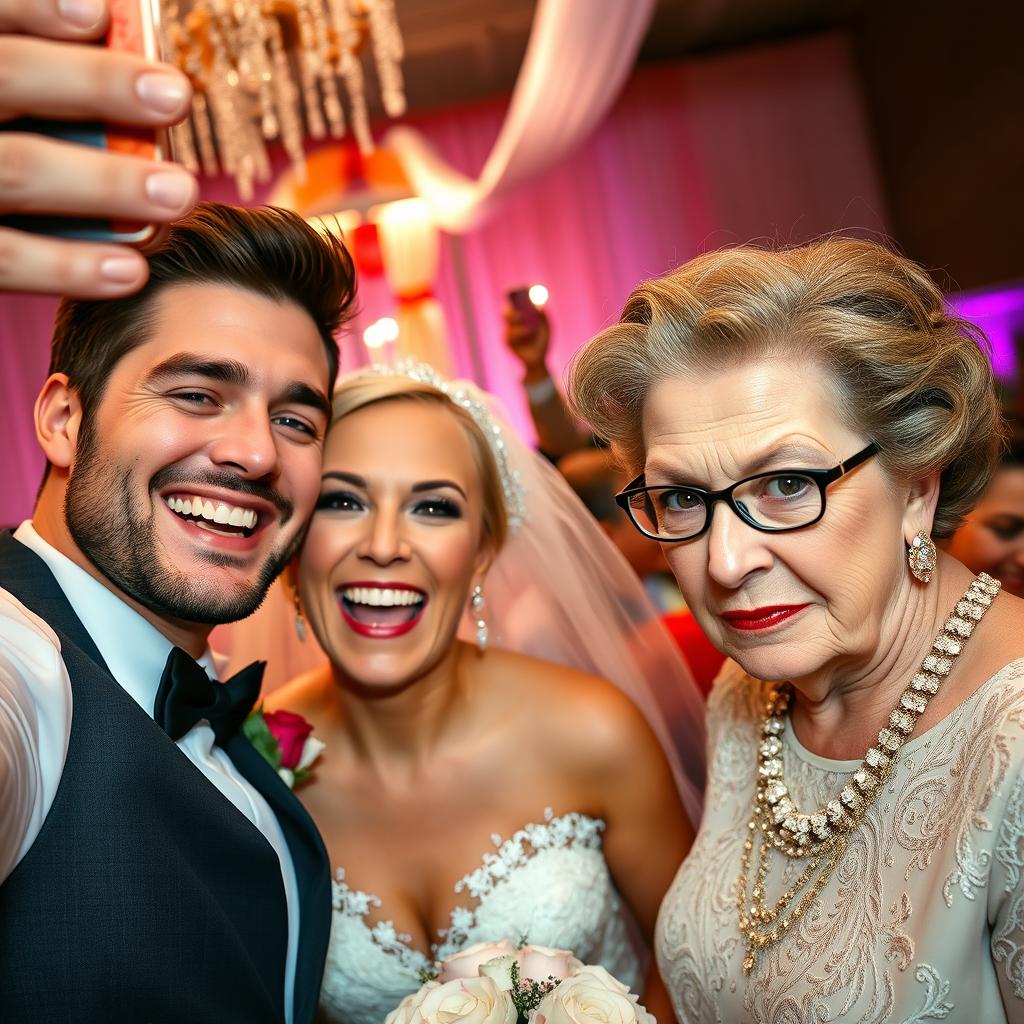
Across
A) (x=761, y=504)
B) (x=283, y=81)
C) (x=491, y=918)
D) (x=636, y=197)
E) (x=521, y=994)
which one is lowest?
(x=491, y=918)

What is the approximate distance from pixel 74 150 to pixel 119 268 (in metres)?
0.10

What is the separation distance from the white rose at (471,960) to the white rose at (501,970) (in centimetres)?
3

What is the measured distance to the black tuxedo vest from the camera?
1340mm

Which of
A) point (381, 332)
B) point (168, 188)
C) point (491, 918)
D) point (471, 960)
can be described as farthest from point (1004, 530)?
point (381, 332)

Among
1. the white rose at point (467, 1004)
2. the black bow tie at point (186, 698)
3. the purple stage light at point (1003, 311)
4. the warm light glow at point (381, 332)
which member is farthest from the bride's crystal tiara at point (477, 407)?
the purple stage light at point (1003, 311)

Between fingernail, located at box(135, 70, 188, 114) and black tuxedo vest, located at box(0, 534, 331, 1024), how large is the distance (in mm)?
908

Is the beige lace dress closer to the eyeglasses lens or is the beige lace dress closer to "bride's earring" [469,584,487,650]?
the eyeglasses lens

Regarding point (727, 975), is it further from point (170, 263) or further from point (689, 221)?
point (689, 221)

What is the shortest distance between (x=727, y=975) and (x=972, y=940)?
0.50 m

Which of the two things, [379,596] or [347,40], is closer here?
[379,596]

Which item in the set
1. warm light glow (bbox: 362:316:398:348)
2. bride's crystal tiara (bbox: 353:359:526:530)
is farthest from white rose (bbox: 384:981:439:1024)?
warm light glow (bbox: 362:316:398:348)

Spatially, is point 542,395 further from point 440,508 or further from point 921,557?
point 921,557

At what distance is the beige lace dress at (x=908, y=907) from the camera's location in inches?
55.3

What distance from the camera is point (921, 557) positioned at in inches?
65.6
